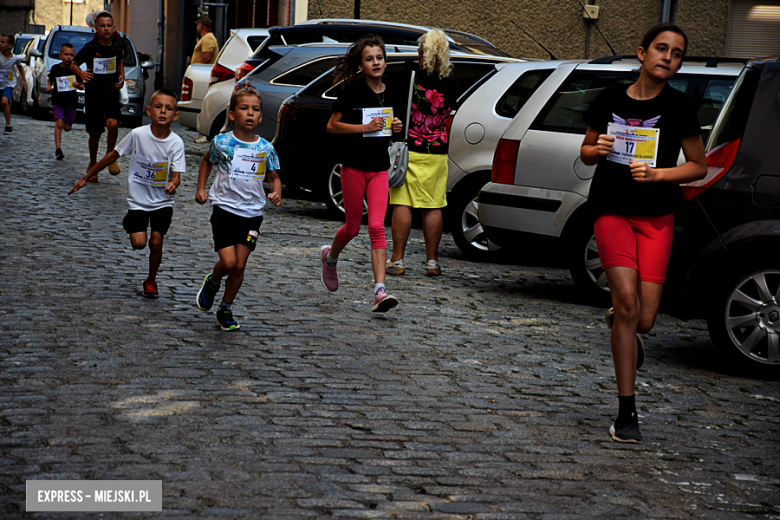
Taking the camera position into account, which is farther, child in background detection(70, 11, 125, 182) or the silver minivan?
child in background detection(70, 11, 125, 182)

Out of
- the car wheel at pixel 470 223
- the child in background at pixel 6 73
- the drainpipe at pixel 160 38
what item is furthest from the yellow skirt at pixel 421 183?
the drainpipe at pixel 160 38

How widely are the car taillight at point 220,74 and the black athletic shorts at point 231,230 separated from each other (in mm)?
9536

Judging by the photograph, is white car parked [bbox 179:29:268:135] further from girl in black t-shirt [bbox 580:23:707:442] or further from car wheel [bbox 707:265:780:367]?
girl in black t-shirt [bbox 580:23:707:442]

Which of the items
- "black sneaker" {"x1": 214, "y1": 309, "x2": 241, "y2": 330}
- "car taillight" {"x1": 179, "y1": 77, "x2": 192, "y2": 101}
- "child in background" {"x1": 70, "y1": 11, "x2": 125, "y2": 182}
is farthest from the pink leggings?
"car taillight" {"x1": 179, "y1": 77, "x2": 192, "y2": 101}

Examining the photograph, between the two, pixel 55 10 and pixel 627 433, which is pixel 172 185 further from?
pixel 55 10

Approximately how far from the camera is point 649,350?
6.56m

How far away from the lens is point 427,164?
862 cm

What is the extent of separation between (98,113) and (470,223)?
5755 millimetres

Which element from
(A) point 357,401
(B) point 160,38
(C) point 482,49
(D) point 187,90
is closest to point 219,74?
(D) point 187,90

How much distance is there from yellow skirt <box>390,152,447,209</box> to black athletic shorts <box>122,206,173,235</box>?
2.05 m

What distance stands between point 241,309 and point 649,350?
2556 millimetres

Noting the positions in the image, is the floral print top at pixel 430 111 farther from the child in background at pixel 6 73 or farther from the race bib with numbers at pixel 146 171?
the child in background at pixel 6 73

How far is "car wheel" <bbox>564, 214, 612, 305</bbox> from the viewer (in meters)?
7.66

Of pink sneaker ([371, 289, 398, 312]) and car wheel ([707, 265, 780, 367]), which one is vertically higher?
car wheel ([707, 265, 780, 367])
